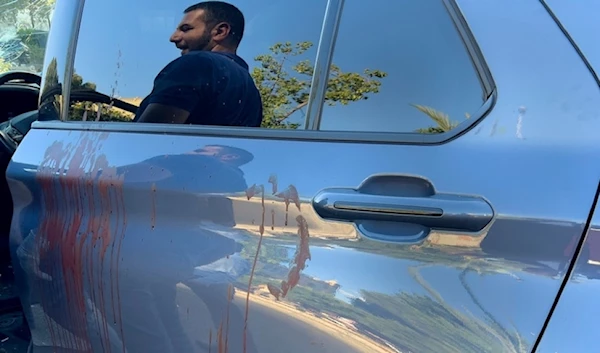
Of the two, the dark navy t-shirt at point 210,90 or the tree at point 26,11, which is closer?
the dark navy t-shirt at point 210,90

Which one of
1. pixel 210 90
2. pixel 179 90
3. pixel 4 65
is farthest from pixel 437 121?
pixel 4 65

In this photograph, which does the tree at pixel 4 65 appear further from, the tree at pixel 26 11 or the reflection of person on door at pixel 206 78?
the reflection of person on door at pixel 206 78

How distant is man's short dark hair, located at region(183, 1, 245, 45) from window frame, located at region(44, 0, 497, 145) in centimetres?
28

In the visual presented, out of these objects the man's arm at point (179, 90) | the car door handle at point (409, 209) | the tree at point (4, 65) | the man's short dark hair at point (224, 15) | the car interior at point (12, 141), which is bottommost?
the car interior at point (12, 141)

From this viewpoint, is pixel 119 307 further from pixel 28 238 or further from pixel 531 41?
pixel 531 41

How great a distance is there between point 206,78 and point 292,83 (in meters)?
0.30

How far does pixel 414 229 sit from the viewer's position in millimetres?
1191

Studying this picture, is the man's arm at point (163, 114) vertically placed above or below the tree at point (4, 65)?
above

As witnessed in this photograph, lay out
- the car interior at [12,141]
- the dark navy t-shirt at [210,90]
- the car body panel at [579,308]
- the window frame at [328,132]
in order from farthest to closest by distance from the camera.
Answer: the car interior at [12,141]
the dark navy t-shirt at [210,90]
the window frame at [328,132]
the car body panel at [579,308]

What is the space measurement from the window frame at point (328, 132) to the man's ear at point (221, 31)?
0.94 feet

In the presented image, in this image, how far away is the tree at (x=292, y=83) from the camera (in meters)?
1.35

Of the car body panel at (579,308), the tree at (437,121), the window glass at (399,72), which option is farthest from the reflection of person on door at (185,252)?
the car body panel at (579,308)

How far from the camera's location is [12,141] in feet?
9.12

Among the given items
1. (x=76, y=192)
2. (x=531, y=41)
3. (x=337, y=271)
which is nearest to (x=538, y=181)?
(x=531, y=41)
